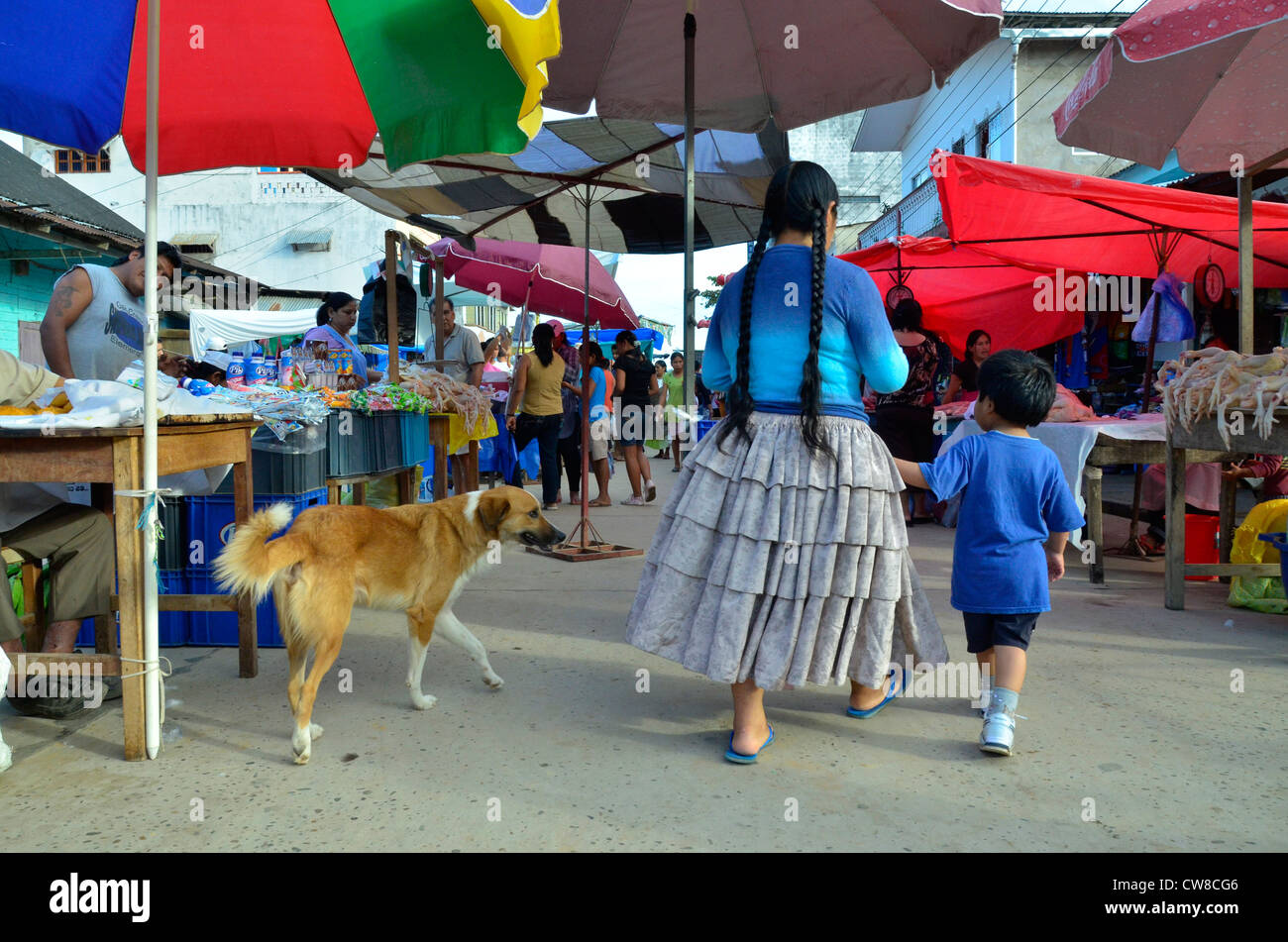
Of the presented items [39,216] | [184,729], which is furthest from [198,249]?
[184,729]

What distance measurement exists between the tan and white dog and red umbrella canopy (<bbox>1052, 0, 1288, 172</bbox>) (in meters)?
4.33

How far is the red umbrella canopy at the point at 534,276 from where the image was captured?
12.7 m

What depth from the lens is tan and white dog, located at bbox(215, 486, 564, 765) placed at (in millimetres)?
Result: 3223

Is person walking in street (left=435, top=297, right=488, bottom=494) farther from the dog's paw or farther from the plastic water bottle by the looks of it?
the dog's paw

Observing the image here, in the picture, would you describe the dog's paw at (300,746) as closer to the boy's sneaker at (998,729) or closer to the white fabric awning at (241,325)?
the boy's sneaker at (998,729)

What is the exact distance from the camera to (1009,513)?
11.0 ft

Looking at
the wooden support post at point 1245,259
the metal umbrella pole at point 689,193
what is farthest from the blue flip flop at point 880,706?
the wooden support post at point 1245,259

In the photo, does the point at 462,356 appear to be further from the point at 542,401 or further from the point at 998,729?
the point at 998,729

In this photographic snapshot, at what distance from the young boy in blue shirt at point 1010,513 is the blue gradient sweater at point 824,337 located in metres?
0.38

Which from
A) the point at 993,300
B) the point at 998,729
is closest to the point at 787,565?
the point at 998,729

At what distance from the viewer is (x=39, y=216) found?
13844 millimetres

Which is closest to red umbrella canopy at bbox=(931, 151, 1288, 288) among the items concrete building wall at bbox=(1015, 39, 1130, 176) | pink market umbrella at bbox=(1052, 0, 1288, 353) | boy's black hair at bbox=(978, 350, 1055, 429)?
pink market umbrella at bbox=(1052, 0, 1288, 353)

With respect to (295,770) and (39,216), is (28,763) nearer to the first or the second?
(295,770)
